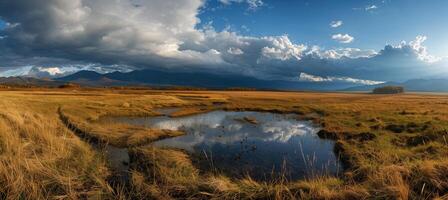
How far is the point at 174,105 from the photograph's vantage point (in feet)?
214

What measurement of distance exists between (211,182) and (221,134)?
19866 mm

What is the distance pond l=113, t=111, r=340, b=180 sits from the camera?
16797 mm

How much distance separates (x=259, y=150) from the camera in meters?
22.5

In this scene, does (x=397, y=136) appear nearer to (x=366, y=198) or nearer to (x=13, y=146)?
(x=366, y=198)

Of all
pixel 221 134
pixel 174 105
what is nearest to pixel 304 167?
pixel 221 134

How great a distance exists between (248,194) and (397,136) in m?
23.0

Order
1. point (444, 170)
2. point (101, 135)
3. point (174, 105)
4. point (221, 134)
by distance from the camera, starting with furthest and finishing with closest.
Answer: point (174, 105) → point (221, 134) → point (101, 135) → point (444, 170)

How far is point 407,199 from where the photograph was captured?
8.73 m

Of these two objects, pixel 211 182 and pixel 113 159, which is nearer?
pixel 211 182

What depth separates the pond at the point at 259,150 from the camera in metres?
16.8

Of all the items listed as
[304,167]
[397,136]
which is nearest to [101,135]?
[304,167]

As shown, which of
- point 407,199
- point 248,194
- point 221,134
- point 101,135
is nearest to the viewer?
point 407,199

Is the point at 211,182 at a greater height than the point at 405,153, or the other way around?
the point at 211,182

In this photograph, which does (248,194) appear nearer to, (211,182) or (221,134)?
(211,182)
